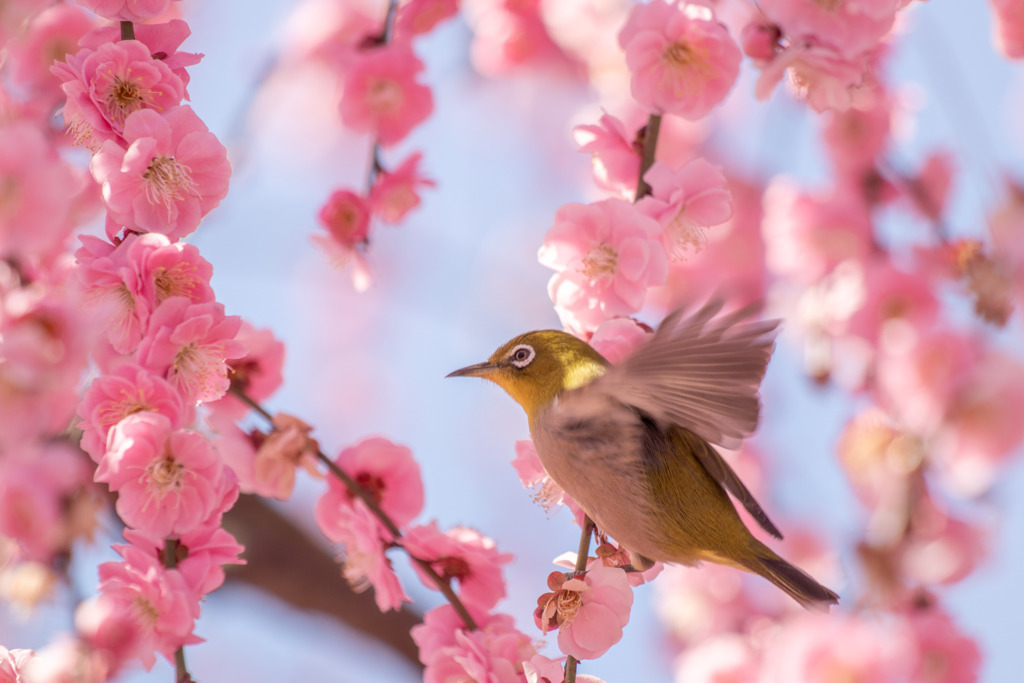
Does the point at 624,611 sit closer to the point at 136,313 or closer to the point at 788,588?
the point at 788,588

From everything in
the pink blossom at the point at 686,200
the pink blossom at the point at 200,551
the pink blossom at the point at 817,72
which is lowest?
the pink blossom at the point at 200,551

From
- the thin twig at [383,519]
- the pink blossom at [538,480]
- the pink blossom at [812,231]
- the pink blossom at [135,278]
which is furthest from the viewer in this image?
the pink blossom at [812,231]

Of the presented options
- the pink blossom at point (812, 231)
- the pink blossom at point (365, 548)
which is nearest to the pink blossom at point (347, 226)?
the pink blossom at point (365, 548)

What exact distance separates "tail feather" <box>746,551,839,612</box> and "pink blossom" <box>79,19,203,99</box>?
48.8 inches

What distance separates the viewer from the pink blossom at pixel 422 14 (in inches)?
78.5

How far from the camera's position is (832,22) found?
152 cm

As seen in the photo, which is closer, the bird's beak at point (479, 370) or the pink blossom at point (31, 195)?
the pink blossom at point (31, 195)

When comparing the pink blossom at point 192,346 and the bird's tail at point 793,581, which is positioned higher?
the pink blossom at point 192,346

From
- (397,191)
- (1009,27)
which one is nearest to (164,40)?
(397,191)

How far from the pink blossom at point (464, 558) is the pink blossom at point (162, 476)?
0.32 m

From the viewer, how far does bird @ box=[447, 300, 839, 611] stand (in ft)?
4.20

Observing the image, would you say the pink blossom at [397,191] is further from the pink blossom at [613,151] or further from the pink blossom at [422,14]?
the pink blossom at [613,151]

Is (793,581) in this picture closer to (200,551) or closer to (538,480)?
(538,480)

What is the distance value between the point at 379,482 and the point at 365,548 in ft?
0.61
